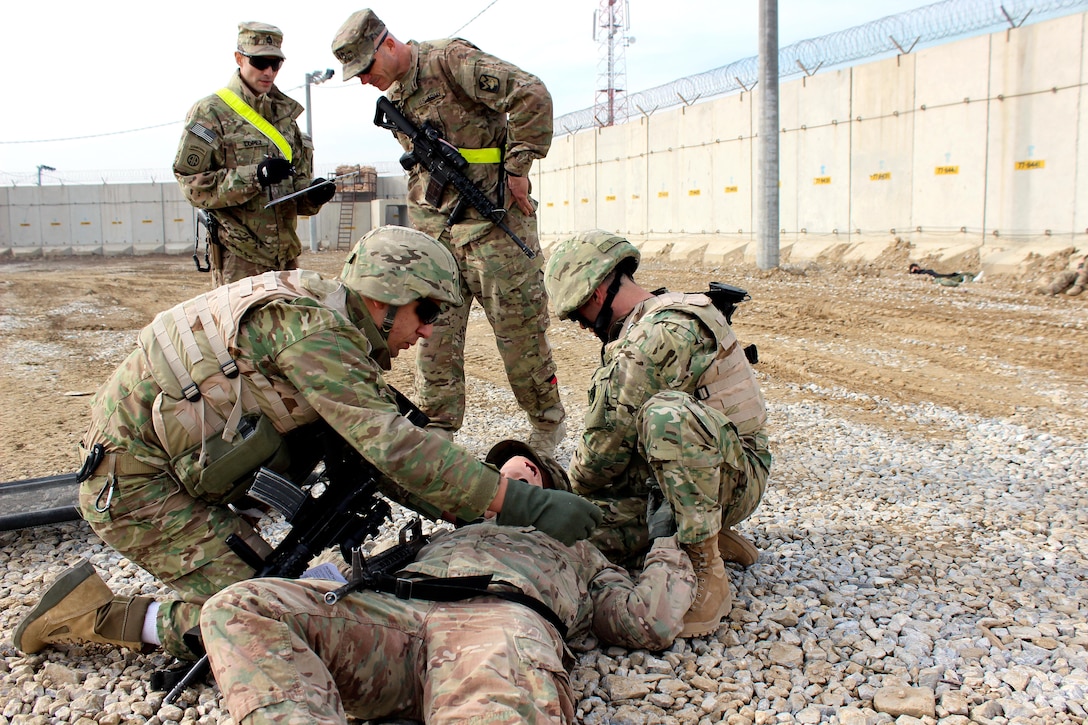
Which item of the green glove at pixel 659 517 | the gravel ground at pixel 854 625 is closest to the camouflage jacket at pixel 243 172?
the gravel ground at pixel 854 625

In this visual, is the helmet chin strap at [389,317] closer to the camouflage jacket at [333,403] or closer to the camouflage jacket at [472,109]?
the camouflage jacket at [333,403]

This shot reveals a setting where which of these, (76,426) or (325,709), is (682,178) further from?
(325,709)

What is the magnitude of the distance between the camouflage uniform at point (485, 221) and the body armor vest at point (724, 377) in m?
1.34

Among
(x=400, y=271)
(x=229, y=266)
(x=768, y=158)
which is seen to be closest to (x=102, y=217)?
(x=768, y=158)

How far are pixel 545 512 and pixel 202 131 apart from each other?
3.25 meters

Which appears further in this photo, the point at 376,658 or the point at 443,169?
the point at 443,169

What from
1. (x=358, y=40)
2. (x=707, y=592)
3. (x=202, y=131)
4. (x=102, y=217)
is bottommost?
(x=707, y=592)

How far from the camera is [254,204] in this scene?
474 cm

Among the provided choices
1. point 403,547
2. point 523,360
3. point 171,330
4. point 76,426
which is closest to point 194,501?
point 171,330

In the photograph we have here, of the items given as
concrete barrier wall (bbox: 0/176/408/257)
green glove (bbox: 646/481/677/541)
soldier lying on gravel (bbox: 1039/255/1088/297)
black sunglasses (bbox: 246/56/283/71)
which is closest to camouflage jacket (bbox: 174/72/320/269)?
black sunglasses (bbox: 246/56/283/71)

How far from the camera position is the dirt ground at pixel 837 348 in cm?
570

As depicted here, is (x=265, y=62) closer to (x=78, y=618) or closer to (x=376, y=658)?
(x=78, y=618)

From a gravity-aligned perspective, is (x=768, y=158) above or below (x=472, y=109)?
above

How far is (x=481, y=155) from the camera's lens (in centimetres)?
441
